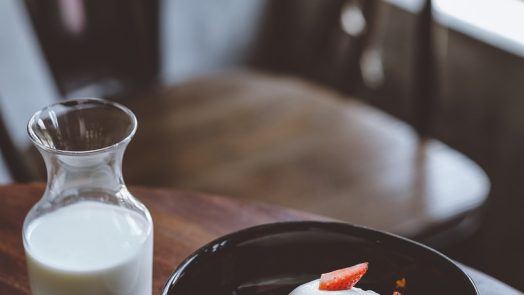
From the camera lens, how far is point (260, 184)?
3.88 ft

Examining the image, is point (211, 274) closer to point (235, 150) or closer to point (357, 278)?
point (357, 278)

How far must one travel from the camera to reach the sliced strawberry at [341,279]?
574 mm

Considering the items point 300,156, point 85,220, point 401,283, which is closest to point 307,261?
point 401,283

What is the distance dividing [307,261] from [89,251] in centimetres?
19

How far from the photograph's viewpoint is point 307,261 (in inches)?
25.9

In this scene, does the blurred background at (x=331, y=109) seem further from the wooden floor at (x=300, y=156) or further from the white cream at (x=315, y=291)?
the white cream at (x=315, y=291)

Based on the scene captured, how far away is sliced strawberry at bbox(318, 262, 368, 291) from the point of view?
574mm

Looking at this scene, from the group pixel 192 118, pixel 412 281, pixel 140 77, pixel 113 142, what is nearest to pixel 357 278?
pixel 412 281

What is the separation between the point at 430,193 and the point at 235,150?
1.03 ft

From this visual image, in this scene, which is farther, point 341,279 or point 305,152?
point 305,152

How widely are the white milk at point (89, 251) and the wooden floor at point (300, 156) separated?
0.56 meters

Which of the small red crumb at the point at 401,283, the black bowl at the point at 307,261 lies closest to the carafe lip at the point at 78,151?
the black bowl at the point at 307,261

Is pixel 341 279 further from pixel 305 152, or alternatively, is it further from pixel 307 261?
pixel 305 152

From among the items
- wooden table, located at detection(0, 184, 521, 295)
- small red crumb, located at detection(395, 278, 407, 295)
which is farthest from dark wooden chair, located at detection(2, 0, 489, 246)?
small red crumb, located at detection(395, 278, 407, 295)
